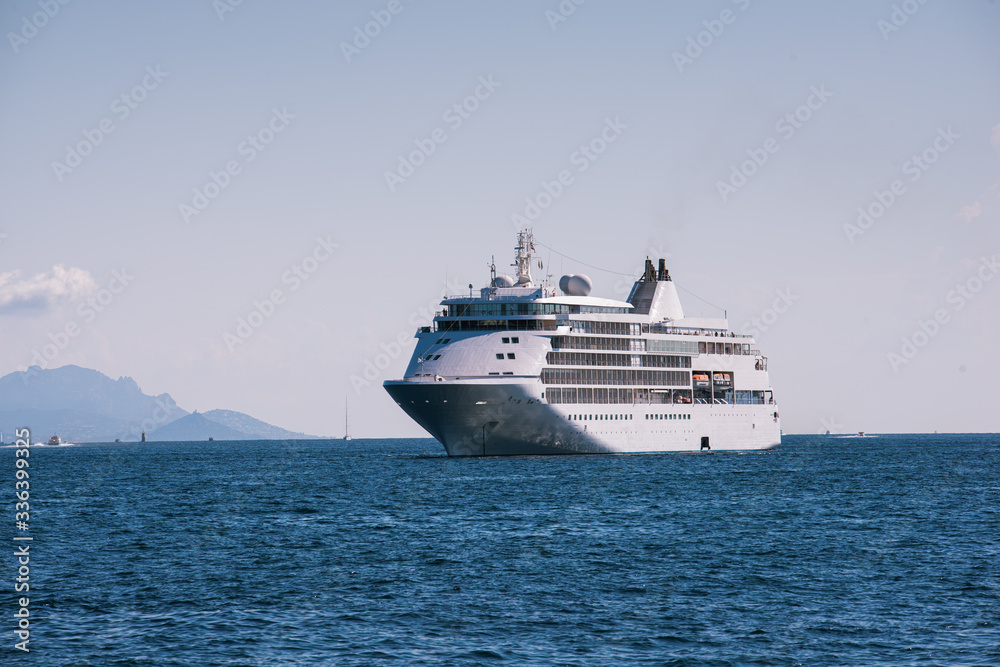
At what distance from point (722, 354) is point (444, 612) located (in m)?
95.0

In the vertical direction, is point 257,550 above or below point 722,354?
below

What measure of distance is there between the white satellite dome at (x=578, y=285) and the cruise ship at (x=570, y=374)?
0.13 metres

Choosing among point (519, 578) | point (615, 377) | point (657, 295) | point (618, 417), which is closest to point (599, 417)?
point (618, 417)

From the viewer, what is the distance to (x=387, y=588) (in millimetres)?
34844

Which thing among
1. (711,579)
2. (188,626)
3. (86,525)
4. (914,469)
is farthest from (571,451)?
(188,626)

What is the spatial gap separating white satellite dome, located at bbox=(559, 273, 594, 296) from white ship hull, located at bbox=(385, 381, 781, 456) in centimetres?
1354

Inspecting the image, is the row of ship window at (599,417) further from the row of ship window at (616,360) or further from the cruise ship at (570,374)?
the row of ship window at (616,360)

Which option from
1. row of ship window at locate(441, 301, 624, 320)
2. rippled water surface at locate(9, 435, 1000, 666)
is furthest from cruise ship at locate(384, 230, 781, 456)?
rippled water surface at locate(9, 435, 1000, 666)

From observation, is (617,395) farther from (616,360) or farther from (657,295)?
(657,295)

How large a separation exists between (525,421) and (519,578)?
55904 millimetres

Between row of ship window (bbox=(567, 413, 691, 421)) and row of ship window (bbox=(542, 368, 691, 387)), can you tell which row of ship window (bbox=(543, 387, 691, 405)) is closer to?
row of ship window (bbox=(542, 368, 691, 387))

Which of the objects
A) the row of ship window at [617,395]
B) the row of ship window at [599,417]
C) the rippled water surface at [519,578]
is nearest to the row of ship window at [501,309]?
the row of ship window at [617,395]

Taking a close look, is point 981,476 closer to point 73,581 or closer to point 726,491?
point 726,491

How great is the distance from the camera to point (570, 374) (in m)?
97.6
